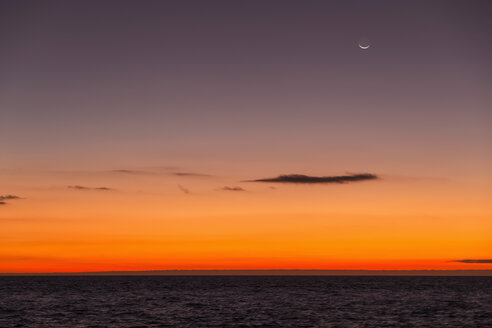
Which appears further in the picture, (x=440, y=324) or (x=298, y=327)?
(x=440, y=324)

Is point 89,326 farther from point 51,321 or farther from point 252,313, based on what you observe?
point 252,313

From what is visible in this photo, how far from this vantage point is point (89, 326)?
63.3 meters

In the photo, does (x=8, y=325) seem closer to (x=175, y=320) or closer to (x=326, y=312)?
(x=175, y=320)

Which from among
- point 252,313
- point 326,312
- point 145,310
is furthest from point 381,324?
point 145,310

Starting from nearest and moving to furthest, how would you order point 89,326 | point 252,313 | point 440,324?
point 89,326 → point 440,324 → point 252,313

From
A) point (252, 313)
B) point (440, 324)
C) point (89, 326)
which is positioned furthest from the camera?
point (252, 313)

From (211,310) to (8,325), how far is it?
99.5 feet

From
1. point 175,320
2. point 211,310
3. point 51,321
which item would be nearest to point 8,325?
point 51,321

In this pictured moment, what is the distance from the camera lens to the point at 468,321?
71188 millimetres

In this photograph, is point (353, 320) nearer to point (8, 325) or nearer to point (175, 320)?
point (175, 320)

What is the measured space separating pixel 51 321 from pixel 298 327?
29.4m

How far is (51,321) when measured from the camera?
2702 inches

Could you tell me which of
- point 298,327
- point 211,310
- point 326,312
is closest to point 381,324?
point 298,327

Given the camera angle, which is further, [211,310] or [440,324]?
[211,310]
